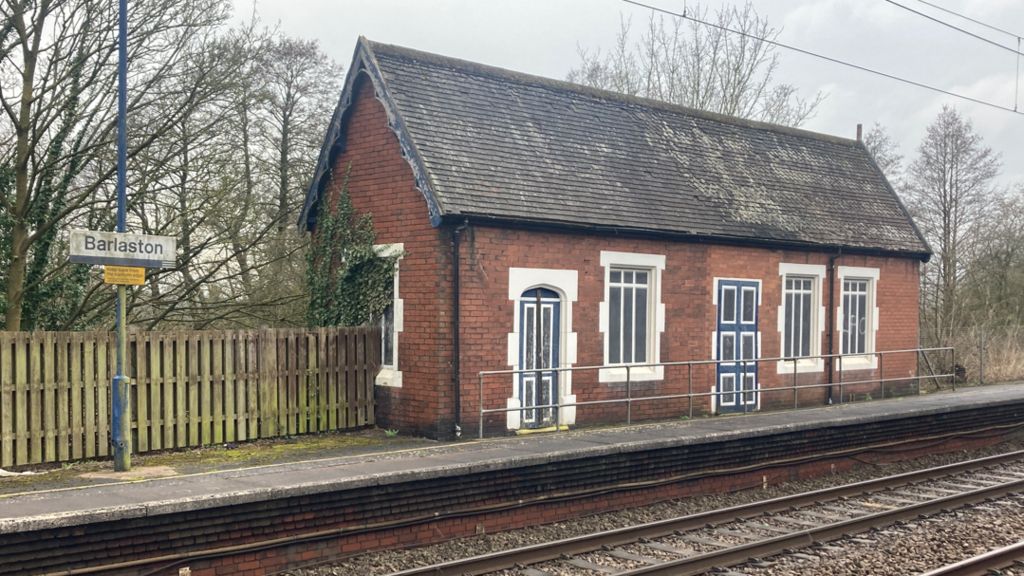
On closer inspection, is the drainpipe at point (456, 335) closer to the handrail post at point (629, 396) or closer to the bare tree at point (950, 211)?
the handrail post at point (629, 396)

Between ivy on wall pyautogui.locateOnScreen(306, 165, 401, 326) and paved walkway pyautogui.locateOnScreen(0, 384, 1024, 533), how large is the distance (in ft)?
10.1

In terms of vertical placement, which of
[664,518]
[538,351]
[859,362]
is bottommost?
[664,518]

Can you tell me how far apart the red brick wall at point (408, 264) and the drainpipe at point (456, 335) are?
7 cm

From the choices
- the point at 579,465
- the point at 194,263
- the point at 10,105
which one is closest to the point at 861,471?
the point at 579,465

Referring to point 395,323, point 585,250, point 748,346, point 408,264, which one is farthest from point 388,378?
point 748,346

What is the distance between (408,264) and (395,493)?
502cm

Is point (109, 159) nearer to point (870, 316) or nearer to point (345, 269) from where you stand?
point (345, 269)

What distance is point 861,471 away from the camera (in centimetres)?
1454

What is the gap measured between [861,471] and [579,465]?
578cm

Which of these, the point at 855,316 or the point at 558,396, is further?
the point at 855,316

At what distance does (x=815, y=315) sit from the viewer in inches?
746

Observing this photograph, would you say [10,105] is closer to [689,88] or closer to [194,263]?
[194,263]

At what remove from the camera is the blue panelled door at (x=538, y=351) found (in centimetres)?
1427

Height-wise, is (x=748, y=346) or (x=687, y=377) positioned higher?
(x=748, y=346)
